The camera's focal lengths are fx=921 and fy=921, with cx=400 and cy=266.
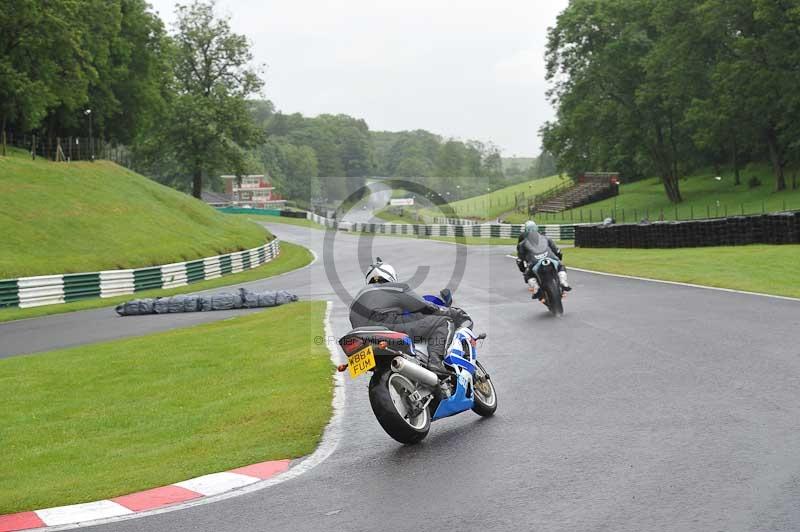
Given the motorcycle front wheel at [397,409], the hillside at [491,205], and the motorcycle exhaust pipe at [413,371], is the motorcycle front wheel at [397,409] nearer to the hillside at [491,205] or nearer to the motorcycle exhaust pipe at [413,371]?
the motorcycle exhaust pipe at [413,371]

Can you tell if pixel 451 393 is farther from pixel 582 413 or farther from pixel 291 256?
pixel 291 256

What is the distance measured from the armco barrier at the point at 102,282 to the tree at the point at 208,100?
38.8 m

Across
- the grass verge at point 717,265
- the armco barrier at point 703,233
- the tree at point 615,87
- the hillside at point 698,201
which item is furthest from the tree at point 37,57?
the hillside at point 698,201

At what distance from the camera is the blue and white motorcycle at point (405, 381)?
8062 millimetres

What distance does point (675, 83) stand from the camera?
6731 cm

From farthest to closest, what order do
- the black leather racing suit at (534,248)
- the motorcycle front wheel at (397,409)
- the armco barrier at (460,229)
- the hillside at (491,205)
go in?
the hillside at (491,205) → the armco barrier at (460,229) → the black leather racing suit at (534,248) → the motorcycle front wheel at (397,409)

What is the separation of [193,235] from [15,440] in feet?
141

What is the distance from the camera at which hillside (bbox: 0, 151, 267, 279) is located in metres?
38.4

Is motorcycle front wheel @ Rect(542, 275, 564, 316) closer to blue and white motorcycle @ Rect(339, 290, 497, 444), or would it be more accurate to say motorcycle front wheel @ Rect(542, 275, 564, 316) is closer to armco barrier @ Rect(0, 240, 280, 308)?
blue and white motorcycle @ Rect(339, 290, 497, 444)

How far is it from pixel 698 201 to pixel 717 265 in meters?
48.6

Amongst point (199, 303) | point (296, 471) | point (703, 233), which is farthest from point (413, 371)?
point (703, 233)

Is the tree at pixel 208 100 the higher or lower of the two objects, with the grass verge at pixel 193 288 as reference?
higher

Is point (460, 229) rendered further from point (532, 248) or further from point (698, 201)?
point (532, 248)

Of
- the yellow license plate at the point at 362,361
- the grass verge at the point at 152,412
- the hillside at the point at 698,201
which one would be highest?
the hillside at the point at 698,201
